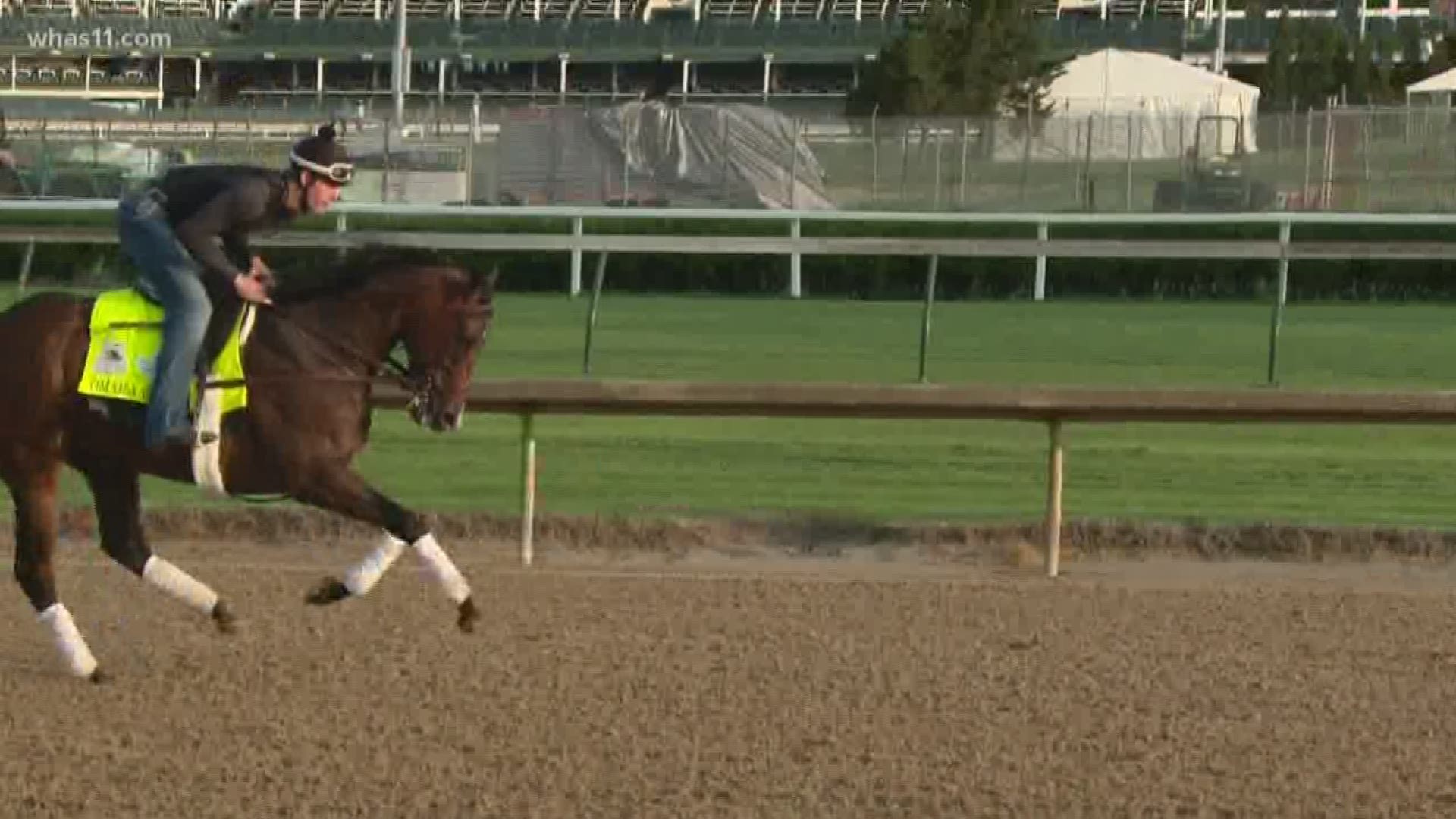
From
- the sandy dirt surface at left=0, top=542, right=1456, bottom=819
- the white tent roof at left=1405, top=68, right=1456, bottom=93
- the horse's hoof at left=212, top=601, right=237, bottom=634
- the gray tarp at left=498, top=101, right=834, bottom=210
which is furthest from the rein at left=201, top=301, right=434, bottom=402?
the white tent roof at left=1405, top=68, right=1456, bottom=93

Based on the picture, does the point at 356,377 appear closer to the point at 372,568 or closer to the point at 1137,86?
the point at 372,568

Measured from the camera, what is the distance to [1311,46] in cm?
5959

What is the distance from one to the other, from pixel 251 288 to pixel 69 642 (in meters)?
1.20

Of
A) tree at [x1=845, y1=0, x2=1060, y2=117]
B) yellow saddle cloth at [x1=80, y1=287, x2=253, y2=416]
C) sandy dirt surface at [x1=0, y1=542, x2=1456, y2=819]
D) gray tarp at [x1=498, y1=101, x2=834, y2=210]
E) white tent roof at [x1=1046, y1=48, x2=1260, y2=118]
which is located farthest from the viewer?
tree at [x1=845, y1=0, x2=1060, y2=117]

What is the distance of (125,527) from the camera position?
31.9ft

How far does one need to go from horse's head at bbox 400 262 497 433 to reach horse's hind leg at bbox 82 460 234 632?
90cm

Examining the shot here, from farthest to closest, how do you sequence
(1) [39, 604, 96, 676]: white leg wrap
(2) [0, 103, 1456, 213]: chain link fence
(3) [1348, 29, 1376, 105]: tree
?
(3) [1348, 29, 1376, 105]: tree
(2) [0, 103, 1456, 213]: chain link fence
(1) [39, 604, 96, 676]: white leg wrap

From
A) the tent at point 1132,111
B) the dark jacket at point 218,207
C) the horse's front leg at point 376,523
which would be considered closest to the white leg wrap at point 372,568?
the horse's front leg at point 376,523

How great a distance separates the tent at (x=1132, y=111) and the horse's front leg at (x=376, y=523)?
27472mm

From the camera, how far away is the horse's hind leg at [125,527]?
962cm

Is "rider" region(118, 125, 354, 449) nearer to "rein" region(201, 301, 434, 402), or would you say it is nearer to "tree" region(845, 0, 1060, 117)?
"rein" region(201, 301, 434, 402)

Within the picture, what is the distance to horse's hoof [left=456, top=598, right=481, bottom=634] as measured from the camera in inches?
376

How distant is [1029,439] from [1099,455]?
1162mm

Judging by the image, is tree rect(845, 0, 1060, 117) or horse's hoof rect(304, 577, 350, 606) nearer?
horse's hoof rect(304, 577, 350, 606)
